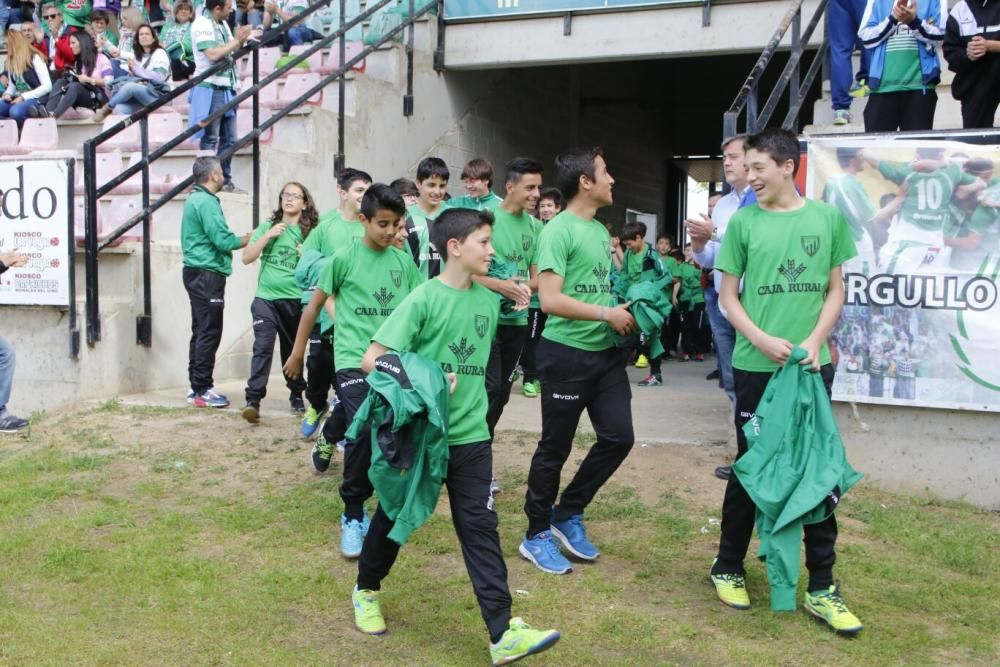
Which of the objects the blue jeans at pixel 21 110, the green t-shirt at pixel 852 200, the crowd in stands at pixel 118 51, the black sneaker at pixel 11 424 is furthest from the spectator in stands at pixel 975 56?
the blue jeans at pixel 21 110

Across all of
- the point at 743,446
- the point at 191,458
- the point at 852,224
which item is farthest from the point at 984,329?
the point at 191,458

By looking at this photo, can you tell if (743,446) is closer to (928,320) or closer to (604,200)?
(604,200)

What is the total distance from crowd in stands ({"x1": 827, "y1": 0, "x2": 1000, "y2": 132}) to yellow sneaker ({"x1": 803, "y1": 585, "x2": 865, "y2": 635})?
3.97m

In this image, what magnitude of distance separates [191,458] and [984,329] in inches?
191

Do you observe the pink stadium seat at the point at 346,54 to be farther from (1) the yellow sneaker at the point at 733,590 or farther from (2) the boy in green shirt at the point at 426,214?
(1) the yellow sneaker at the point at 733,590

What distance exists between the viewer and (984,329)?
5.86 m

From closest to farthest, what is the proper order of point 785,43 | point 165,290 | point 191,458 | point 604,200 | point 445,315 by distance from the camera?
Result: point 445,315, point 604,200, point 191,458, point 165,290, point 785,43

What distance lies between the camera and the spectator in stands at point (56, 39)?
12898 millimetres

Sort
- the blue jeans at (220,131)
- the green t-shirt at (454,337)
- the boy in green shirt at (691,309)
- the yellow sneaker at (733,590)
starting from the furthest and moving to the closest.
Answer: the boy in green shirt at (691,309)
the blue jeans at (220,131)
the yellow sneaker at (733,590)
the green t-shirt at (454,337)

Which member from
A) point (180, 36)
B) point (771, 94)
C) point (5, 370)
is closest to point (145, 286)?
point (5, 370)

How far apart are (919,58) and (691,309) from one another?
22.6ft

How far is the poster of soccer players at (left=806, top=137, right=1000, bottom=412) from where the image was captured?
5867 millimetres

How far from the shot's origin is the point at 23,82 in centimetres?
1221

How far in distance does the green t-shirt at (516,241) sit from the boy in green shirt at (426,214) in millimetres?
426
